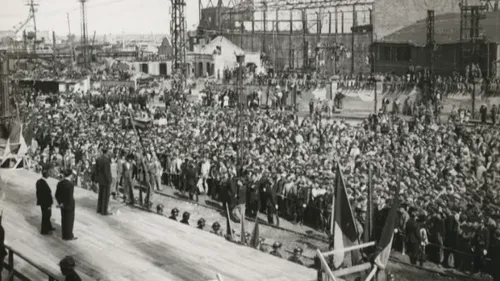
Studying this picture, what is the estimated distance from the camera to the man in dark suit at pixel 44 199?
1216 centimetres

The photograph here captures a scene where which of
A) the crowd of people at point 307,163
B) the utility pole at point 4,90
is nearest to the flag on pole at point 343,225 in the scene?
the crowd of people at point 307,163

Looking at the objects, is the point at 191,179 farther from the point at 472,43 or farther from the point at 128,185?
the point at 472,43

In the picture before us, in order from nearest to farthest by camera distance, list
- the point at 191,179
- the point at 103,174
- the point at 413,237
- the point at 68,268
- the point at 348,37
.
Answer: the point at 68,268 < the point at 103,174 < the point at 413,237 < the point at 191,179 < the point at 348,37

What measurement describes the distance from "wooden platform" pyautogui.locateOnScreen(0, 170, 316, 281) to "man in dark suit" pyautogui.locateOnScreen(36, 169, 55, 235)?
221mm

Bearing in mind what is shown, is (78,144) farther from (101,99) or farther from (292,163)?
(101,99)

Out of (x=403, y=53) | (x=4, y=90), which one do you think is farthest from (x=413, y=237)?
(x=403, y=53)

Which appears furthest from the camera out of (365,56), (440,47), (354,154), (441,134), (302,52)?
(302,52)

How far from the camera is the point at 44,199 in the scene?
39.9 ft

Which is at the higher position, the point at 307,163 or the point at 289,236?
the point at 307,163

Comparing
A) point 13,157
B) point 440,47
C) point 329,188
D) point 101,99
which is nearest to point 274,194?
point 329,188

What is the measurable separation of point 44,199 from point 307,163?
468 inches

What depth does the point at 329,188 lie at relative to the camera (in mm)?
18625

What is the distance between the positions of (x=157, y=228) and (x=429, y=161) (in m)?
12.1

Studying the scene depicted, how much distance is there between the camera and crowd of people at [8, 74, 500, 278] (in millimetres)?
15672
